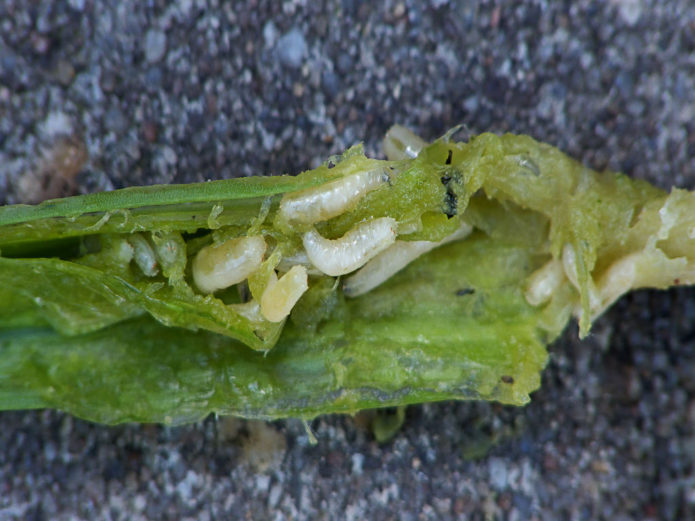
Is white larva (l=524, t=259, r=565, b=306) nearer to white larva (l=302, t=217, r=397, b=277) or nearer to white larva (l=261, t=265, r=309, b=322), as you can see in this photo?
white larva (l=302, t=217, r=397, b=277)

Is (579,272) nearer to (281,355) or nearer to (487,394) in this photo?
(487,394)

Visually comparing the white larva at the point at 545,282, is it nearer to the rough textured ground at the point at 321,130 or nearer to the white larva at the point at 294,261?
the rough textured ground at the point at 321,130

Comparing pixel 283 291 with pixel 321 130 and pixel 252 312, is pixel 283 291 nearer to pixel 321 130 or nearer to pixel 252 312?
pixel 252 312

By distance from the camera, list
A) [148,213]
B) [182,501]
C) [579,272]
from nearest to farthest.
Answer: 1. [148,213]
2. [579,272]
3. [182,501]

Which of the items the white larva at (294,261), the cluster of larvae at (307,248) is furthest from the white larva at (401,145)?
the white larva at (294,261)

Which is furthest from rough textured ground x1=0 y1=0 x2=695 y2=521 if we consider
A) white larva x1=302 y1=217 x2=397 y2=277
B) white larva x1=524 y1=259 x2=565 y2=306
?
white larva x1=302 y1=217 x2=397 y2=277

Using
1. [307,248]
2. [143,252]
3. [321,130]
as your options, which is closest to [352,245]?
[307,248]

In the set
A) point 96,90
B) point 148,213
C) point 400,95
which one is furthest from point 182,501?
point 400,95
